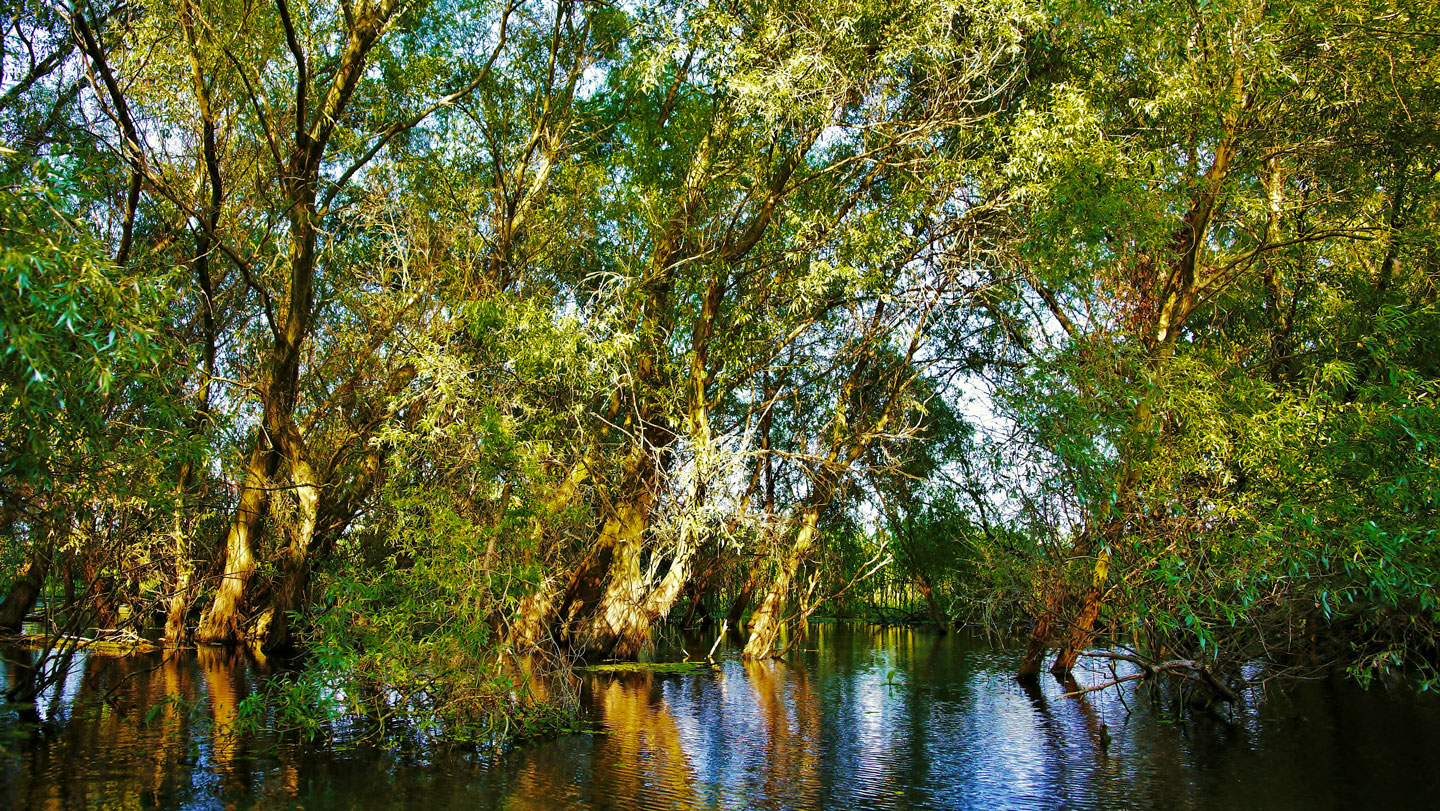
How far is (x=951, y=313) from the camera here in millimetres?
17734

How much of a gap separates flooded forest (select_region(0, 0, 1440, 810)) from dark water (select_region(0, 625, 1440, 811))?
0.09 m

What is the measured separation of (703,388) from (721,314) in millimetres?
1545

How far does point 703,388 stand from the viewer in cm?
1539

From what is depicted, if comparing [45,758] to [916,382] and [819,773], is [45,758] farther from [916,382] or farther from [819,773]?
[916,382]

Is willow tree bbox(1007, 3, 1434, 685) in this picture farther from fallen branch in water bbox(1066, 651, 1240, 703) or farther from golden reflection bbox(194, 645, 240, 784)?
golden reflection bbox(194, 645, 240, 784)

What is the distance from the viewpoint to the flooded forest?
8883mm

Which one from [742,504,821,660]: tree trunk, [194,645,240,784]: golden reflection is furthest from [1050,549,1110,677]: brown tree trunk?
[194,645,240,784]: golden reflection

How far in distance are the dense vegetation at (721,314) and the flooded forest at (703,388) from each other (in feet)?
0.32

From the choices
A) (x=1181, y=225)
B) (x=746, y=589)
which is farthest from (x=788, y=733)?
(x=746, y=589)

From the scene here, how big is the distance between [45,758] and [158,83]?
9.51m

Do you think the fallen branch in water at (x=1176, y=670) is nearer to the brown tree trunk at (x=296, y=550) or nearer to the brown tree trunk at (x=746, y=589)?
the brown tree trunk at (x=746, y=589)

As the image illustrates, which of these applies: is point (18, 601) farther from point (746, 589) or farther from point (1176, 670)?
point (1176, 670)

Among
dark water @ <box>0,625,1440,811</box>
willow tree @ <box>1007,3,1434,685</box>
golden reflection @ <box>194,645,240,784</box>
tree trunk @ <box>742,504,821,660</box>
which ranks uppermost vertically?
willow tree @ <box>1007,3,1434,685</box>

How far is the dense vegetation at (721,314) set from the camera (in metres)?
9.72
